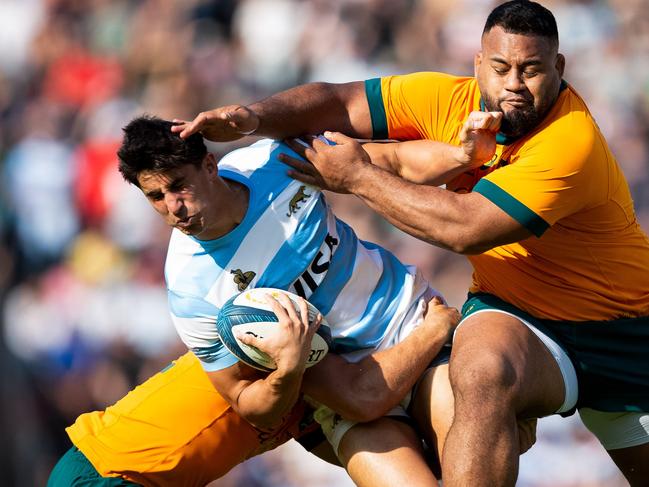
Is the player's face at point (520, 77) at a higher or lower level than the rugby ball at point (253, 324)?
higher

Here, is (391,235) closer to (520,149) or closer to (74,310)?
(74,310)

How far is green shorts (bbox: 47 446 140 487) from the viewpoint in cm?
507

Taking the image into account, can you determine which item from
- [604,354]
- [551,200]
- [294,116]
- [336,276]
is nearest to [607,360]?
[604,354]

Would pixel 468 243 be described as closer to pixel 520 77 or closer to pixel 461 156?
pixel 461 156

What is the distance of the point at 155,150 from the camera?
4.36 meters

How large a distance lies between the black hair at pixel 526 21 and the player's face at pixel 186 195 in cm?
136

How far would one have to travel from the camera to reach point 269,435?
16.8 ft

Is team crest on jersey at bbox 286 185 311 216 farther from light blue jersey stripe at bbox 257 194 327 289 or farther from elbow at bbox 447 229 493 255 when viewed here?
elbow at bbox 447 229 493 255

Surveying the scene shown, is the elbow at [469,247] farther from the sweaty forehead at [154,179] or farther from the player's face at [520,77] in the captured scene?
the sweaty forehead at [154,179]

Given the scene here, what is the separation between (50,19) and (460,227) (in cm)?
613

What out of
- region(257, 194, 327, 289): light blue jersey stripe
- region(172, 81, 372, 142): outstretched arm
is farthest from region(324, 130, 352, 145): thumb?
region(257, 194, 327, 289): light blue jersey stripe

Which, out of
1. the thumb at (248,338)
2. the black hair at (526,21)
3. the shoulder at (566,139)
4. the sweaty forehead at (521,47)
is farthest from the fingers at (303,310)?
the black hair at (526,21)

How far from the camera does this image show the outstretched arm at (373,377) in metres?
4.55

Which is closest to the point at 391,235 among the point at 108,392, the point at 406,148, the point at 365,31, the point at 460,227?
the point at 365,31
